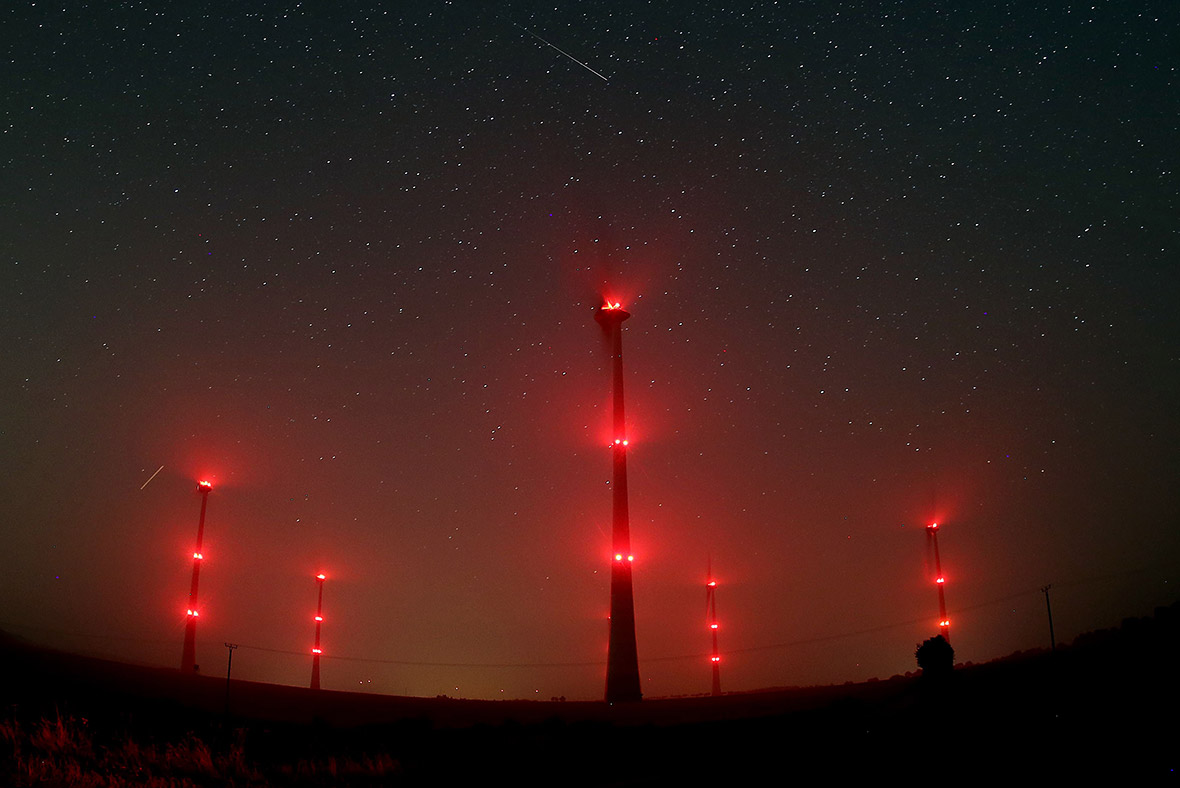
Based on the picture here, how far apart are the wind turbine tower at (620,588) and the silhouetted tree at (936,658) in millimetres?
27293

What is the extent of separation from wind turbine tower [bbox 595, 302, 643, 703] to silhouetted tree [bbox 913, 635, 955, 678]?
27293 millimetres

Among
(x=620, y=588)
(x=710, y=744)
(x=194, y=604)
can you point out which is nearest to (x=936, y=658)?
(x=710, y=744)

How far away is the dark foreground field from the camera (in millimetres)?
13289

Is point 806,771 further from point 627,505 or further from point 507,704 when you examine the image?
point 627,505

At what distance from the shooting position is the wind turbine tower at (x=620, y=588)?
4919cm

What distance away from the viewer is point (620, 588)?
A: 5225 cm

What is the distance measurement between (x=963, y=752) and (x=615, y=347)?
44.1 m

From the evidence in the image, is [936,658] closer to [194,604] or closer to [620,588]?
[620,588]

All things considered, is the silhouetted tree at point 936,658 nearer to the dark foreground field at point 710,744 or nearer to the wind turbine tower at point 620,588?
the dark foreground field at point 710,744

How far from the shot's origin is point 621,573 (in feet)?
172

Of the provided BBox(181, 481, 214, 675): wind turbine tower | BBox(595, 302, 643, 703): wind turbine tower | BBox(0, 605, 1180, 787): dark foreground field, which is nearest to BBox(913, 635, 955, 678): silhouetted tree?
BBox(0, 605, 1180, 787): dark foreground field

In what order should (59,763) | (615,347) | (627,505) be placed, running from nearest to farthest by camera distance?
(59,763) < (627,505) < (615,347)

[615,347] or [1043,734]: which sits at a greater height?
[615,347]

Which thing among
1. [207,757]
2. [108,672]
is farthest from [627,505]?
[207,757]
